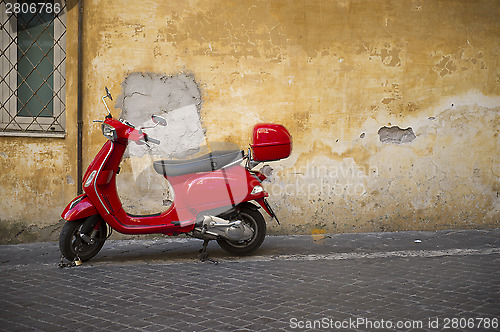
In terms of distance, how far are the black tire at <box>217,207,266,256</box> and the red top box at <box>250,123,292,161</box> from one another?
57 cm

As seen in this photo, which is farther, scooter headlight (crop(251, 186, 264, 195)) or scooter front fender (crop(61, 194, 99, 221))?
scooter headlight (crop(251, 186, 264, 195))

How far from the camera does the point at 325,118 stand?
712cm

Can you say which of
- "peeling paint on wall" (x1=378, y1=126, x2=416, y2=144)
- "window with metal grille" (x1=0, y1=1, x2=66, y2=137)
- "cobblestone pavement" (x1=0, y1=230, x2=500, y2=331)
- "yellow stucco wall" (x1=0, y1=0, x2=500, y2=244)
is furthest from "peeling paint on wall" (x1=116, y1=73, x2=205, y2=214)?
Result: "peeling paint on wall" (x1=378, y1=126, x2=416, y2=144)

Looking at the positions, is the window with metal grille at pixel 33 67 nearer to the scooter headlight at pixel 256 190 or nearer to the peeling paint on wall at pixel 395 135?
the scooter headlight at pixel 256 190

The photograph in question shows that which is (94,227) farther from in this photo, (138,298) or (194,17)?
(194,17)

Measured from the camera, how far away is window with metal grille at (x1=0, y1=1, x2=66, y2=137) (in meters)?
6.81

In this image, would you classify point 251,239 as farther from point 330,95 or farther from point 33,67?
point 33,67

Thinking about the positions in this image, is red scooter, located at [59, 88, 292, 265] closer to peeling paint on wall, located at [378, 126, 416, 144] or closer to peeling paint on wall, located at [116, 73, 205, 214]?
peeling paint on wall, located at [116, 73, 205, 214]

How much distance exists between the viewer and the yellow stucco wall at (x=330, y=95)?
6785mm

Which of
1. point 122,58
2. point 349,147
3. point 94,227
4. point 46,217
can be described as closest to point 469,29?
point 349,147

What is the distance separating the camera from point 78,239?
5.66 meters

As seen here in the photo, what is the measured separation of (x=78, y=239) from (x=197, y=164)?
4.49ft

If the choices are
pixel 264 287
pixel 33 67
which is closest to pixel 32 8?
pixel 33 67

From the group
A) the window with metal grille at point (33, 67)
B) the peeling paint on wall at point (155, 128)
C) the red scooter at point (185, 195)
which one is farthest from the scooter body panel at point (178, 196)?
the window with metal grille at point (33, 67)
